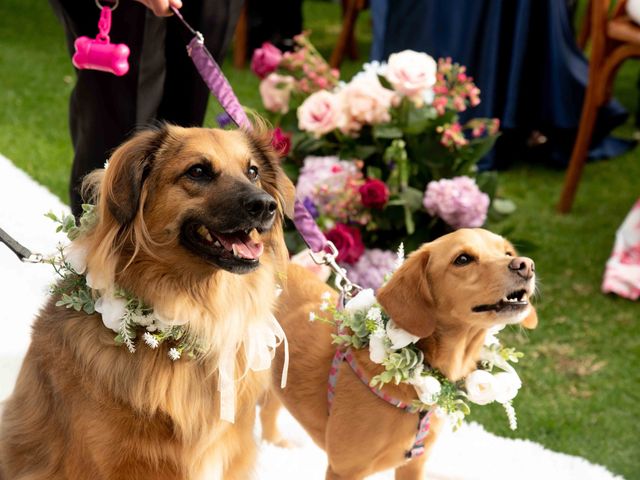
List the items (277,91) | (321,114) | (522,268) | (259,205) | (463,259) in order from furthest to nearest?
(277,91), (321,114), (463,259), (522,268), (259,205)

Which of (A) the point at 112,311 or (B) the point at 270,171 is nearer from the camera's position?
(A) the point at 112,311

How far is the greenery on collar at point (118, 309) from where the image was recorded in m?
1.99

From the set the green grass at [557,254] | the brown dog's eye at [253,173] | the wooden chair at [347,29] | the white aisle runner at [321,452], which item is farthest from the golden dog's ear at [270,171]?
the wooden chair at [347,29]

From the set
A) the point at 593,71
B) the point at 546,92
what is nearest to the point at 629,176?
the point at 546,92

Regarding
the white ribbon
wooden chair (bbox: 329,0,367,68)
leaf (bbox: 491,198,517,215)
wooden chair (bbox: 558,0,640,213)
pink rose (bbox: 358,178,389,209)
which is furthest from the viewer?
wooden chair (bbox: 329,0,367,68)

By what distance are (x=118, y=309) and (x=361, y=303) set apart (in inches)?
27.3

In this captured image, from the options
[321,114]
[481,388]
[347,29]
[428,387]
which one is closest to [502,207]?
[321,114]

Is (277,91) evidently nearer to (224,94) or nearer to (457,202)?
(457,202)

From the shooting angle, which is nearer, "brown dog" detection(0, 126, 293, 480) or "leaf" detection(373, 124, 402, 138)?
"brown dog" detection(0, 126, 293, 480)

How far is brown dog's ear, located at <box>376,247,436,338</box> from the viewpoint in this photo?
2223mm

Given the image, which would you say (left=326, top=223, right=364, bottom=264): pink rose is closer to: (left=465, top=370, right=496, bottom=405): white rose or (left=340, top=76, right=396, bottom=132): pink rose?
(left=340, top=76, right=396, bottom=132): pink rose

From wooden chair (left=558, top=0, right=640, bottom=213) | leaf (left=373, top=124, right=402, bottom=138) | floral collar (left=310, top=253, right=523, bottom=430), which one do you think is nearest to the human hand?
floral collar (left=310, top=253, right=523, bottom=430)

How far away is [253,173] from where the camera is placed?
218cm

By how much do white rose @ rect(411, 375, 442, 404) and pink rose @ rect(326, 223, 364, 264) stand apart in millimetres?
1393
